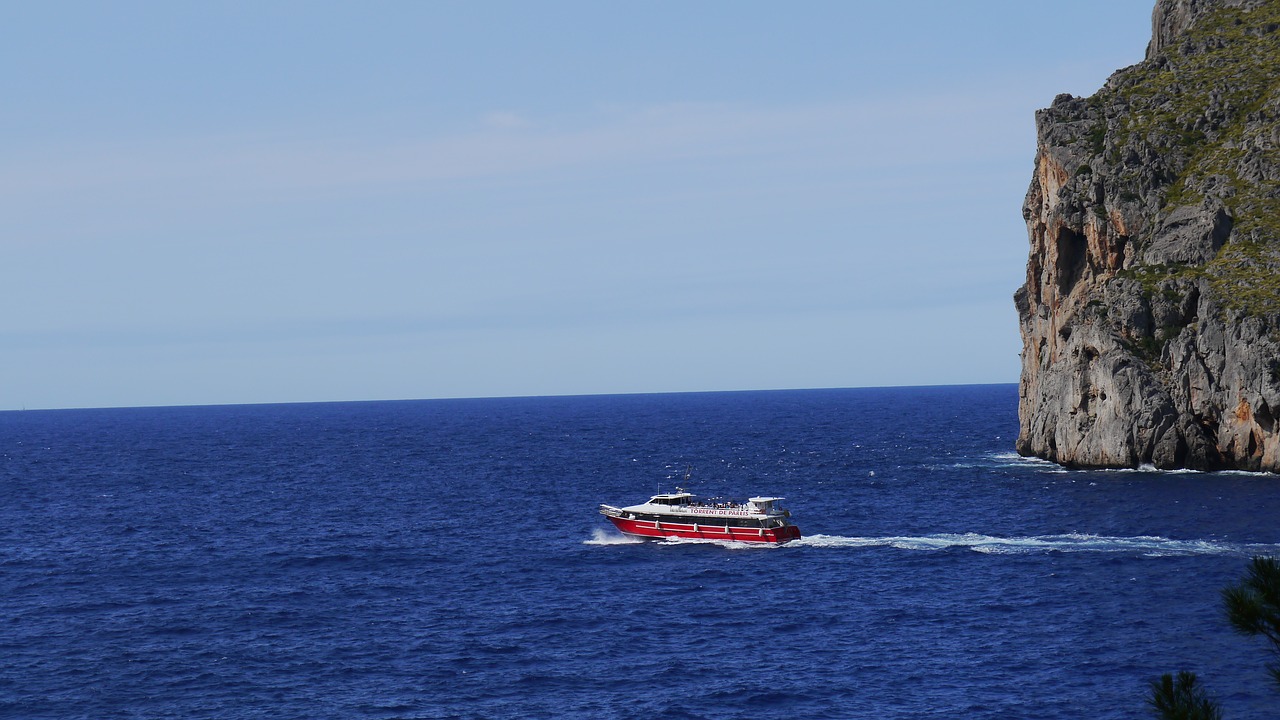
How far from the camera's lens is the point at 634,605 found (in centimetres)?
7669

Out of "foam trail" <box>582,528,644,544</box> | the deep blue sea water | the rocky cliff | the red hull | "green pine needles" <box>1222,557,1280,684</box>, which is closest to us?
"green pine needles" <box>1222,557,1280,684</box>

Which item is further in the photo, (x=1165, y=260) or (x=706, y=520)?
(x=1165, y=260)

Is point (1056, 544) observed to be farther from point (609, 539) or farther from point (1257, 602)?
point (1257, 602)

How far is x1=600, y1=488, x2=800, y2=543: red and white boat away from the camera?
319 feet

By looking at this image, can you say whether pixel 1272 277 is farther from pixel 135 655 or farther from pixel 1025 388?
pixel 135 655

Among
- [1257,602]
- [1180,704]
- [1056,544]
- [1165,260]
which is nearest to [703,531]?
[1056,544]

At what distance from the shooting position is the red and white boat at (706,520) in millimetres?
97188

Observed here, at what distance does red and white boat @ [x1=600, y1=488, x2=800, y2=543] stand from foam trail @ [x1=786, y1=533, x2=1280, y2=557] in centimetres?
210

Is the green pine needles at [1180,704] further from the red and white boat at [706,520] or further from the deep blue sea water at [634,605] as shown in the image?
the red and white boat at [706,520]

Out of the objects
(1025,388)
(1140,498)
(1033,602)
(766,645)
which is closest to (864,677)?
(766,645)

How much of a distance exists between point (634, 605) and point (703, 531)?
24.3 m

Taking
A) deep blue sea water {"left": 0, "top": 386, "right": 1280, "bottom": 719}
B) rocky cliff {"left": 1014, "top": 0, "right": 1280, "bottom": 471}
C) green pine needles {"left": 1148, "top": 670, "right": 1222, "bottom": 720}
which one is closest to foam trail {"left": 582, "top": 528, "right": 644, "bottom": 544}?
deep blue sea water {"left": 0, "top": 386, "right": 1280, "bottom": 719}

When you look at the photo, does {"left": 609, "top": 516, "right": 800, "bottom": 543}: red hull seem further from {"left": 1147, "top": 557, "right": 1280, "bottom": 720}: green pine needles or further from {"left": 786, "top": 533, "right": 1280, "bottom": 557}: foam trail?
{"left": 1147, "top": 557, "right": 1280, "bottom": 720}: green pine needles

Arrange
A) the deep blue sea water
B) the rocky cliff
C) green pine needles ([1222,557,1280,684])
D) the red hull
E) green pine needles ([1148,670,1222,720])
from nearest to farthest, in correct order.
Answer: green pine needles ([1222,557,1280,684]) < green pine needles ([1148,670,1222,720]) < the deep blue sea water < the red hull < the rocky cliff
